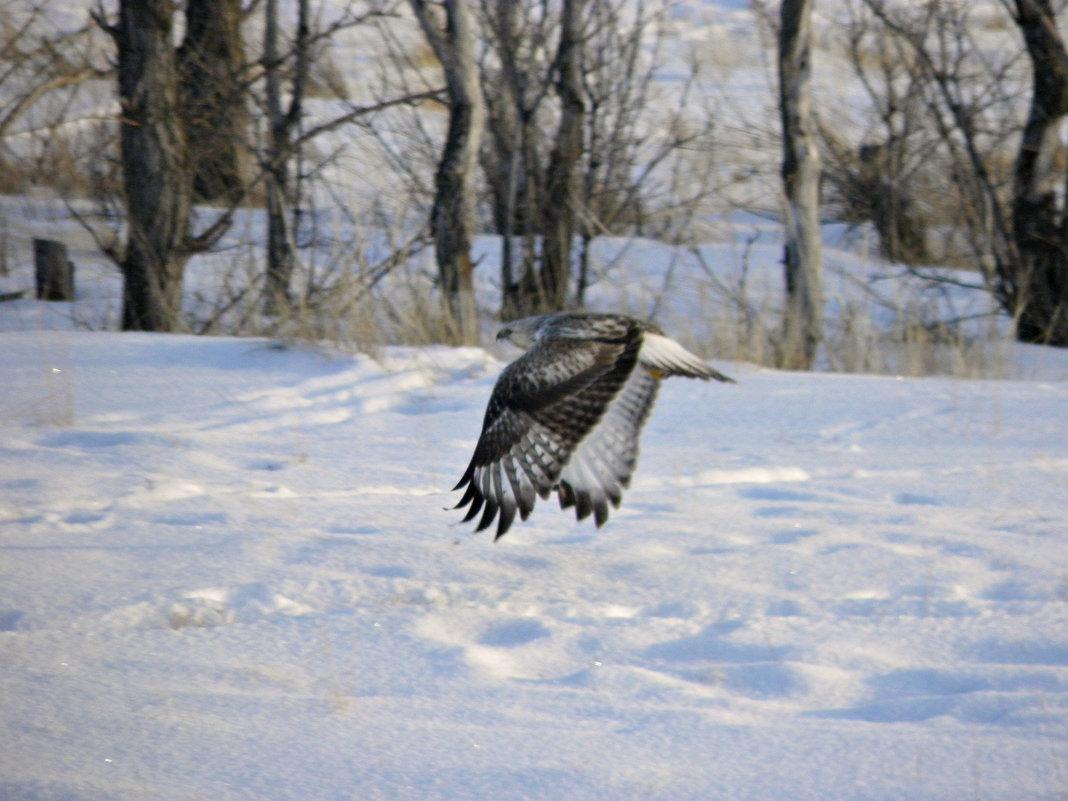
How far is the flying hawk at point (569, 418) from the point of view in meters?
2.96

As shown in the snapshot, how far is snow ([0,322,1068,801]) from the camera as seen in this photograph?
2.09 meters

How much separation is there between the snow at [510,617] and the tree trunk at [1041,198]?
4446mm

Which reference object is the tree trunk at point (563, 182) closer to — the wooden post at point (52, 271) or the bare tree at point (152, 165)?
the bare tree at point (152, 165)

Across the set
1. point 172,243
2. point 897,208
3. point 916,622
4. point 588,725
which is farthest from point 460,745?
point 897,208

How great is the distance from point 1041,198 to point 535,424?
7.59 meters

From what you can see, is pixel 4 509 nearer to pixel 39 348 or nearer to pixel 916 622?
pixel 39 348

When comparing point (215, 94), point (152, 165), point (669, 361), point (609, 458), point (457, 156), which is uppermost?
point (215, 94)

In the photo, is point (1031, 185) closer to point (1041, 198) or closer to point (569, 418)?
point (1041, 198)

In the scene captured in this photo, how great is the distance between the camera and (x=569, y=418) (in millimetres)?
3006

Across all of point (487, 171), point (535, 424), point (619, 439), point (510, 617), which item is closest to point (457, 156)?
point (487, 171)

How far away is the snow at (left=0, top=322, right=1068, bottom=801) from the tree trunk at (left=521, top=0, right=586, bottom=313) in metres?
4.14

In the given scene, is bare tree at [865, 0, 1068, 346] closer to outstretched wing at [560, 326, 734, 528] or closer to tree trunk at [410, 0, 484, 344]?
tree trunk at [410, 0, 484, 344]

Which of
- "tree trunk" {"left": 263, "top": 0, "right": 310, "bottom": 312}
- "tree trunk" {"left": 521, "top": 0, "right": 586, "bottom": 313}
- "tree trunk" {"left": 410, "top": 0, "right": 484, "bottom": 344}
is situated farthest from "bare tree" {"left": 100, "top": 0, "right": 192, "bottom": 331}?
"tree trunk" {"left": 521, "top": 0, "right": 586, "bottom": 313}

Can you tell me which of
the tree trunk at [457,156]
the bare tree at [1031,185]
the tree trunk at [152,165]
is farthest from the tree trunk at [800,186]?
the tree trunk at [152,165]
